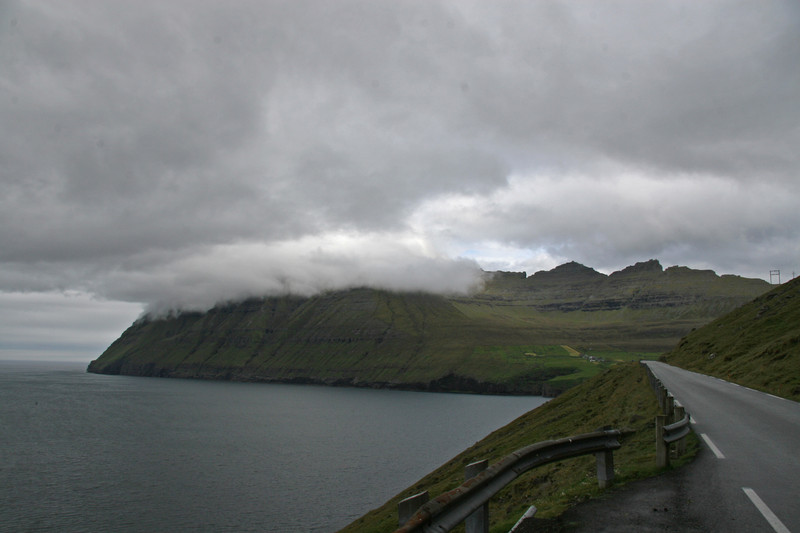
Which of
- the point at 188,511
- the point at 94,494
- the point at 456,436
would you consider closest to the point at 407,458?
the point at 456,436

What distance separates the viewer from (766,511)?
11.0 meters

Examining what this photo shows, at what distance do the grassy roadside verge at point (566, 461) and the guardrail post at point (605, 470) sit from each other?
0.94ft

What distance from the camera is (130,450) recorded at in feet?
309

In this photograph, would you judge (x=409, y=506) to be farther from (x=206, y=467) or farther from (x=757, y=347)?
(x=206, y=467)

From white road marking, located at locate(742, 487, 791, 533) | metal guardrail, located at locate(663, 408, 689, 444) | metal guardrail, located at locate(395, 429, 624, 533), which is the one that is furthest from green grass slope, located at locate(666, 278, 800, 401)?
metal guardrail, located at locate(395, 429, 624, 533)

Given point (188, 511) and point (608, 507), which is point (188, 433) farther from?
point (608, 507)

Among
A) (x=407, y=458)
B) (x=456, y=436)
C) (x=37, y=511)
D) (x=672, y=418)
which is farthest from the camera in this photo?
(x=456, y=436)

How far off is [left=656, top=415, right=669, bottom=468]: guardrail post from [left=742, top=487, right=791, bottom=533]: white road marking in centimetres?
252

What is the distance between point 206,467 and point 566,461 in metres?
70.9

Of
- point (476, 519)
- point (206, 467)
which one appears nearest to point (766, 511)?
point (476, 519)

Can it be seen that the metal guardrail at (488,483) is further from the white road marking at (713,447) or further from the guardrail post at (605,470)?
the white road marking at (713,447)

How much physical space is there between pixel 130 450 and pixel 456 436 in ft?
221

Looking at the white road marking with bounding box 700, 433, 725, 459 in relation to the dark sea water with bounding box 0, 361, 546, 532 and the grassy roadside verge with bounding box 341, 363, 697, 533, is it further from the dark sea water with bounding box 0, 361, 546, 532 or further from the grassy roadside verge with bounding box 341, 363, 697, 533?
Result: the dark sea water with bounding box 0, 361, 546, 532

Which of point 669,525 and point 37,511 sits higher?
point 669,525
